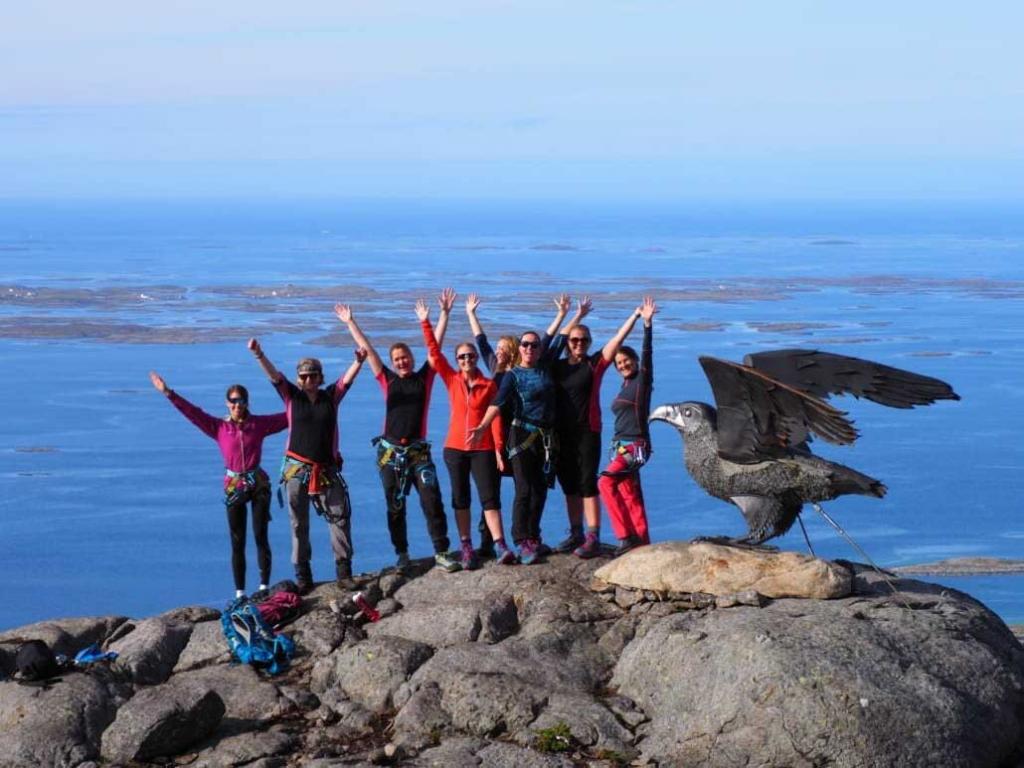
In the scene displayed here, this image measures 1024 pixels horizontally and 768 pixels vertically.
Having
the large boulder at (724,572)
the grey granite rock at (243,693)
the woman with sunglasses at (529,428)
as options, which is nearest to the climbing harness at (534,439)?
the woman with sunglasses at (529,428)

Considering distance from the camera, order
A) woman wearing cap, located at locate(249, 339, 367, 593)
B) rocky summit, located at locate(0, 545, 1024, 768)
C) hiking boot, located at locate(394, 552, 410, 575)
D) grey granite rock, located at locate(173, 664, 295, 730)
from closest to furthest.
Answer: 1. rocky summit, located at locate(0, 545, 1024, 768)
2. grey granite rock, located at locate(173, 664, 295, 730)
3. woman wearing cap, located at locate(249, 339, 367, 593)
4. hiking boot, located at locate(394, 552, 410, 575)

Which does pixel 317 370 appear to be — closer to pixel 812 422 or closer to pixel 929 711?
pixel 812 422

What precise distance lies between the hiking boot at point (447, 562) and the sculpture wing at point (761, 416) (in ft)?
8.58

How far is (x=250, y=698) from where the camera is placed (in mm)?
12078

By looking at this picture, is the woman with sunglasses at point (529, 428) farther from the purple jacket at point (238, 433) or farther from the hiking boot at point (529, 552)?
the purple jacket at point (238, 433)

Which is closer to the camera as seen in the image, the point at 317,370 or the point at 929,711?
the point at 929,711

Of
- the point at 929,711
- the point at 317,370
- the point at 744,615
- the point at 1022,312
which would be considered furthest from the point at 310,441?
the point at 1022,312

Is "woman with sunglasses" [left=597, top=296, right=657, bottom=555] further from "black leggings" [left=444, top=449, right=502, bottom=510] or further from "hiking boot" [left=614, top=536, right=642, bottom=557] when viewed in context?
"black leggings" [left=444, top=449, right=502, bottom=510]

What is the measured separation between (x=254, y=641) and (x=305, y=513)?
1.25m

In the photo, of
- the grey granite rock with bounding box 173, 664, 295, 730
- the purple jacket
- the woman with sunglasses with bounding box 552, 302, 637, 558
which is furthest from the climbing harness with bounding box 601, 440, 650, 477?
the grey granite rock with bounding box 173, 664, 295, 730

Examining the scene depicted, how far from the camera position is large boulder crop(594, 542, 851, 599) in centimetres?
1246

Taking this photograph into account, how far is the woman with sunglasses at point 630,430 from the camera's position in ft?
43.1

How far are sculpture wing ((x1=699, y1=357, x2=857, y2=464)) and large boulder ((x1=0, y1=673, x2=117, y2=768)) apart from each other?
17.9 ft

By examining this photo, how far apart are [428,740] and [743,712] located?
2.32 m
